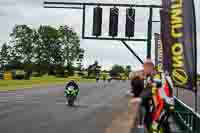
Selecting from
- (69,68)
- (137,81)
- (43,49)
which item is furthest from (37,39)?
(137,81)

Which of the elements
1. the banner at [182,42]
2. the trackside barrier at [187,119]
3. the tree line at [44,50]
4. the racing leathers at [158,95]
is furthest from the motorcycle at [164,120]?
the tree line at [44,50]

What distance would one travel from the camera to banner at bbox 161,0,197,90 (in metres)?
9.02

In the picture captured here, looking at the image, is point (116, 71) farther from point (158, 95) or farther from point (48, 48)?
point (158, 95)

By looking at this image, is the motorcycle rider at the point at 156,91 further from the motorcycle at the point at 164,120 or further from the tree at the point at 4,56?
the tree at the point at 4,56

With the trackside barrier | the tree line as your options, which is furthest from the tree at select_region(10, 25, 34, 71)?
the trackside barrier

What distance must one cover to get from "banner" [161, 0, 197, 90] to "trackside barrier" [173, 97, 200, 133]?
1264mm

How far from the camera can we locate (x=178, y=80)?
975 centimetres

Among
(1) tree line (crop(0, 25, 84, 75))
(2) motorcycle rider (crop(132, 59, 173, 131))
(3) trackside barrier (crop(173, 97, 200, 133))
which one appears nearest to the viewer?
(2) motorcycle rider (crop(132, 59, 173, 131))

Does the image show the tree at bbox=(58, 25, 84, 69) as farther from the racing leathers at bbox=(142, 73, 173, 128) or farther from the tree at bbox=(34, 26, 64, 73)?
the racing leathers at bbox=(142, 73, 173, 128)

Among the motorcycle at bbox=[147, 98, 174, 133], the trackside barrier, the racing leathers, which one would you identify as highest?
the racing leathers

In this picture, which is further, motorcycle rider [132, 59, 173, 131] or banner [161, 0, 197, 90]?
motorcycle rider [132, 59, 173, 131]

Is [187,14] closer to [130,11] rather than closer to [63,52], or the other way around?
[130,11]

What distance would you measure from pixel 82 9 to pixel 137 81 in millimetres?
10447

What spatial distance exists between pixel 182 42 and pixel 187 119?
459cm
